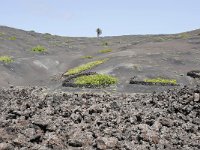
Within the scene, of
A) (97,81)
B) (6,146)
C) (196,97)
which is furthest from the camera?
(97,81)

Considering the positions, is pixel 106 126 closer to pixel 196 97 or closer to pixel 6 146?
pixel 6 146

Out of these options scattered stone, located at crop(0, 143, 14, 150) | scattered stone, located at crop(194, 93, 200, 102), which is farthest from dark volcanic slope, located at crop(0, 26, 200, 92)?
scattered stone, located at crop(0, 143, 14, 150)

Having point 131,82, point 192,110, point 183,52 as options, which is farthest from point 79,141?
point 183,52

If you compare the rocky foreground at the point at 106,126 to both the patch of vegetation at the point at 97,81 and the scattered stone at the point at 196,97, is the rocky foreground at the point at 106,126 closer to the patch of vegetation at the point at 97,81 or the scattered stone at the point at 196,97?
the scattered stone at the point at 196,97

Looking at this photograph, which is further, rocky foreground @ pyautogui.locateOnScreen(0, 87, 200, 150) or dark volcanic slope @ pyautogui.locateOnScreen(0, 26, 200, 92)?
dark volcanic slope @ pyautogui.locateOnScreen(0, 26, 200, 92)

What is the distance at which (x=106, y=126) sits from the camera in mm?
18000

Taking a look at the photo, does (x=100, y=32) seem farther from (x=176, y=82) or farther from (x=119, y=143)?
(x=119, y=143)

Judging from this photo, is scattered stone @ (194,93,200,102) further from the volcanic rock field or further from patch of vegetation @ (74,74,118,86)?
patch of vegetation @ (74,74,118,86)

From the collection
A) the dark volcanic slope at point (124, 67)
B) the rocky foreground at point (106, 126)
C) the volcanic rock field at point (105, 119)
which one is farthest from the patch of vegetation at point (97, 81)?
the rocky foreground at point (106, 126)

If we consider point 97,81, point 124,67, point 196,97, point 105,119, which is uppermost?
point 196,97

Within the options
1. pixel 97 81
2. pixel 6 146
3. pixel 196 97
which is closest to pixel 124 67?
pixel 97 81

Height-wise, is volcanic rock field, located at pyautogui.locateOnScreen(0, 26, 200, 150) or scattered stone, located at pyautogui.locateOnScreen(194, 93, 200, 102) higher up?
scattered stone, located at pyautogui.locateOnScreen(194, 93, 200, 102)

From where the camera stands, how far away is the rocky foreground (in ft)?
52.8

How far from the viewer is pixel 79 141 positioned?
53.0 feet
